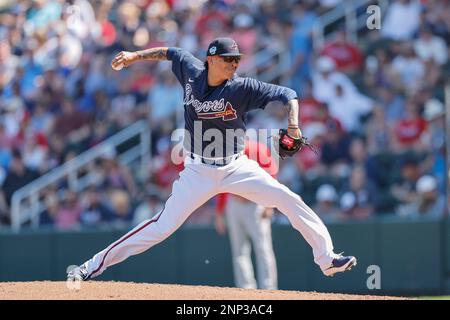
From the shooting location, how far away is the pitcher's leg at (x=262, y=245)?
11320 mm

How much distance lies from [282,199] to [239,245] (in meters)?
4.00

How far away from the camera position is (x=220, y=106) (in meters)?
7.77

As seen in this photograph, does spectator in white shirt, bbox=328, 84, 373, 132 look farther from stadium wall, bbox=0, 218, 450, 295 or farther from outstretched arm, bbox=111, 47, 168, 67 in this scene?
outstretched arm, bbox=111, 47, 168, 67

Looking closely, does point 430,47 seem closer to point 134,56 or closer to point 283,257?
point 283,257

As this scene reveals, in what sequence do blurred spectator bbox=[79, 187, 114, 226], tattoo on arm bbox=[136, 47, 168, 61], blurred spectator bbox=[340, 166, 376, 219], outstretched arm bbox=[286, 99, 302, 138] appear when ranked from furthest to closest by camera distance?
blurred spectator bbox=[79, 187, 114, 226] → blurred spectator bbox=[340, 166, 376, 219] → tattoo on arm bbox=[136, 47, 168, 61] → outstretched arm bbox=[286, 99, 302, 138]

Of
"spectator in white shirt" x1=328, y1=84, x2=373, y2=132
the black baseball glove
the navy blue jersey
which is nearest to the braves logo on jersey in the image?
the navy blue jersey

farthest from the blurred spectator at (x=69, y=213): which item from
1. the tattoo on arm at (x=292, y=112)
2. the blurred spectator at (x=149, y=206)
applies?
the tattoo on arm at (x=292, y=112)

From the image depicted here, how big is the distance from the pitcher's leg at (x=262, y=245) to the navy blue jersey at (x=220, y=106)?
11.8ft

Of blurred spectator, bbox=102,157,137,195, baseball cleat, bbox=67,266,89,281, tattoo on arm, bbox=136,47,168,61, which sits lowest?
baseball cleat, bbox=67,266,89,281

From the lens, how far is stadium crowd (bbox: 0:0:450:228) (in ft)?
42.7

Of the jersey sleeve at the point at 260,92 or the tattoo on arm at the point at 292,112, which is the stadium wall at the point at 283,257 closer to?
the jersey sleeve at the point at 260,92

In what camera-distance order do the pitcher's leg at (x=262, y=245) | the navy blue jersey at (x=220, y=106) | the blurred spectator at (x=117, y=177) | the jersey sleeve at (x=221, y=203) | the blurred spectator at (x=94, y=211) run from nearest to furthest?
the navy blue jersey at (x=220, y=106) < the pitcher's leg at (x=262, y=245) < the jersey sleeve at (x=221, y=203) < the blurred spectator at (x=94, y=211) < the blurred spectator at (x=117, y=177)

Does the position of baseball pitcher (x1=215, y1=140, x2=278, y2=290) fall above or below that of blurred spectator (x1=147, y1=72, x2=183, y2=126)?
below
